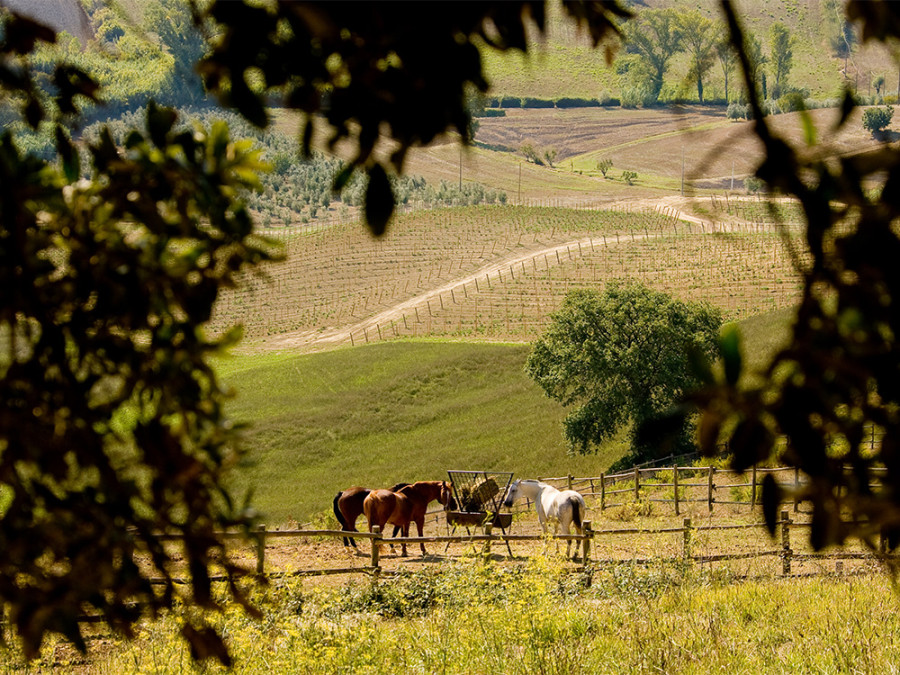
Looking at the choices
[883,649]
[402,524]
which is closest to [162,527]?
[883,649]

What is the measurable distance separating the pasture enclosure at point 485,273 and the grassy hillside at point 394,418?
723 centimetres

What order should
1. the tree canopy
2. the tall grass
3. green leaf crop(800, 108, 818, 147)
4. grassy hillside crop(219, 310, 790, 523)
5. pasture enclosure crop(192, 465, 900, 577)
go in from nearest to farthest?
1. green leaf crop(800, 108, 818, 147)
2. the tall grass
3. pasture enclosure crop(192, 465, 900, 577)
4. the tree canopy
5. grassy hillside crop(219, 310, 790, 523)

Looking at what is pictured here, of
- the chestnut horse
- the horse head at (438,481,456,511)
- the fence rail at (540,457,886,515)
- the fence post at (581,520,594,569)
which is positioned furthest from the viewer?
the fence rail at (540,457,886,515)

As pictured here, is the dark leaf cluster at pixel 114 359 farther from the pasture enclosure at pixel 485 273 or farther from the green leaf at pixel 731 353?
the pasture enclosure at pixel 485 273

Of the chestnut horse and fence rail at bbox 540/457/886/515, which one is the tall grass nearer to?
the chestnut horse

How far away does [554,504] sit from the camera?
19.3 m

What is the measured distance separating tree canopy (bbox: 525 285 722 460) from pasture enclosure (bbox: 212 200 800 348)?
19.4 metres

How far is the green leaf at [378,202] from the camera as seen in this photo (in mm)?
1818

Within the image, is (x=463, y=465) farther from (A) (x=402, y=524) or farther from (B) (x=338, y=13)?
(B) (x=338, y=13)

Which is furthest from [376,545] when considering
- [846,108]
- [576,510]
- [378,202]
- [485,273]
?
[485,273]

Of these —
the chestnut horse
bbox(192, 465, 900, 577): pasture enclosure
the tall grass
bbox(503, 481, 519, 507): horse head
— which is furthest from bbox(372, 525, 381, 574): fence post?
bbox(503, 481, 519, 507): horse head

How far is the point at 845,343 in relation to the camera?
65.7 inches

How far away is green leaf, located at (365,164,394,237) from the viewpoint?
5.97ft

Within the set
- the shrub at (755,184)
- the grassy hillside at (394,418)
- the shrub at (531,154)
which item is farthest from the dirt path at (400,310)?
the shrub at (531,154)
